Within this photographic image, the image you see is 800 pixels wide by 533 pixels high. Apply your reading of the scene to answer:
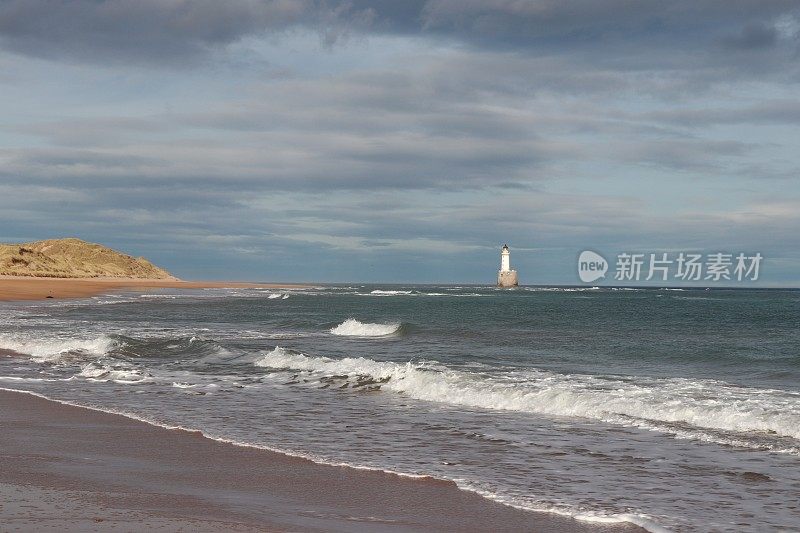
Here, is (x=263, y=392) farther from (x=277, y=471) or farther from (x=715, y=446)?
(x=715, y=446)

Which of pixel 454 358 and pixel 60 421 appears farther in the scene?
pixel 454 358

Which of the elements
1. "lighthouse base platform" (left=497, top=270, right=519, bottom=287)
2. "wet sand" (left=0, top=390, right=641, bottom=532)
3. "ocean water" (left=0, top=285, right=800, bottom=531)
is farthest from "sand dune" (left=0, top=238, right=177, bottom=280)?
"wet sand" (left=0, top=390, right=641, bottom=532)

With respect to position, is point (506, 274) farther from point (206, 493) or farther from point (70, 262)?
point (206, 493)

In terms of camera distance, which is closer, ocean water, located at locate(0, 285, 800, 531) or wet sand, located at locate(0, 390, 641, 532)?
wet sand, located at locate(0, 390, 641, 532)

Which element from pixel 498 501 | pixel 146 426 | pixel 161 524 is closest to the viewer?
pixel 161 524

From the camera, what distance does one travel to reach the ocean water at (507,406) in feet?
27.0

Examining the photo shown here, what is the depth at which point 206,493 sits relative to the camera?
7539 millimetres

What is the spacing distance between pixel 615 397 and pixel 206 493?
921 cm

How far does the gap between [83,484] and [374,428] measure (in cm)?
503

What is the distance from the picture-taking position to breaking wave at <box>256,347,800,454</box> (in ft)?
39.3

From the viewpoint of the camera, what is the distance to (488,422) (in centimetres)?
1248

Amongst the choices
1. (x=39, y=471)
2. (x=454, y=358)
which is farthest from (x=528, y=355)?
(x=39, y=471)

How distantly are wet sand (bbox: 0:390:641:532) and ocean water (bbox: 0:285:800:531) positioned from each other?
0.52 m

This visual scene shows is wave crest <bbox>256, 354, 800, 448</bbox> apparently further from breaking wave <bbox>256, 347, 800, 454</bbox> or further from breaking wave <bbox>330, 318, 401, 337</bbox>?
breaking wave <bbox>330, 318, 401, 337</bbox>
